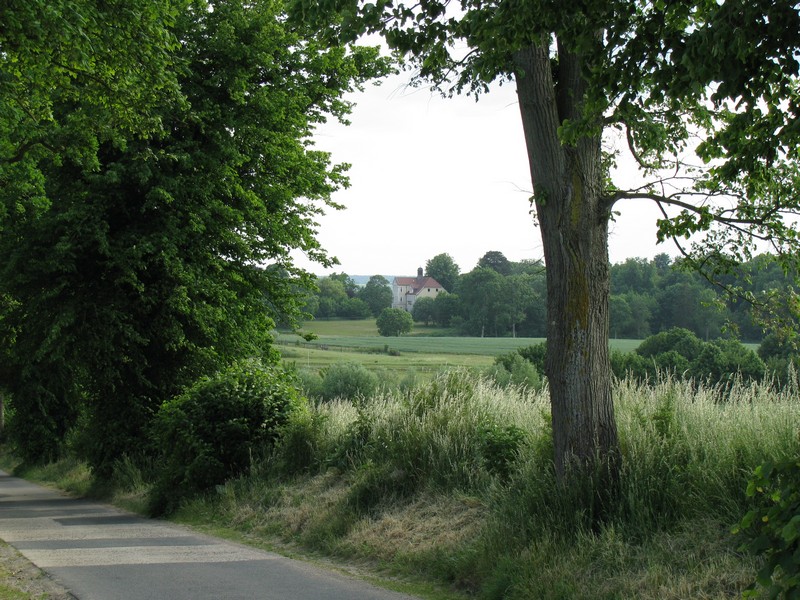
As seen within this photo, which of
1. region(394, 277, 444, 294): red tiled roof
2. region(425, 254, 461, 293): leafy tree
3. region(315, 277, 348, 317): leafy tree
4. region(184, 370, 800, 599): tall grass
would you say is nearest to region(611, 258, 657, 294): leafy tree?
region(184, 370, 800, 599): tall grass

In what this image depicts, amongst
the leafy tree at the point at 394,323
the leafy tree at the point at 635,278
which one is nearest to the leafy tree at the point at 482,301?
the leafy tree at the point at 394,323

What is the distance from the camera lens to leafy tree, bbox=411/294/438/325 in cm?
8908

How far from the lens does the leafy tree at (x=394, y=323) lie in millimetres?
92000

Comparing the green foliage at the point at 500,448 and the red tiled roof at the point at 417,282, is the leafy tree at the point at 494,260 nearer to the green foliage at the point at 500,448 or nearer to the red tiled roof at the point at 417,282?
the red tiled roof at the point at 417,282

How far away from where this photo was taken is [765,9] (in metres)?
5.52

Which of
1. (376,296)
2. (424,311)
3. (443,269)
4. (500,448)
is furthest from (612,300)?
(443,269)

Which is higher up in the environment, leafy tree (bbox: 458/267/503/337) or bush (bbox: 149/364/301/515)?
leafy tree (bbox: 458/267/503/337)

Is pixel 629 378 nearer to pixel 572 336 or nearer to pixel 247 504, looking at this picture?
pixel 572 336

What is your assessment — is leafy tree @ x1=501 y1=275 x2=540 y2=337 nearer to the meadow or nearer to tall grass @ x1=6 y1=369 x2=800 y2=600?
the meadow

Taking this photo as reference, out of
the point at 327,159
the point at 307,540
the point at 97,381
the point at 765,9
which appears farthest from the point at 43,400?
the point at 765,9

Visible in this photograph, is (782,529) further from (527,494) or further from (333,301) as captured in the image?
(333,301)

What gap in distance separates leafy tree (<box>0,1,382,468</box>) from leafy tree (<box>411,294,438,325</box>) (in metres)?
65.3

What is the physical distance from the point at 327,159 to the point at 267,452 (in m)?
11.0

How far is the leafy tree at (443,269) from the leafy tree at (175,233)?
306 feet
